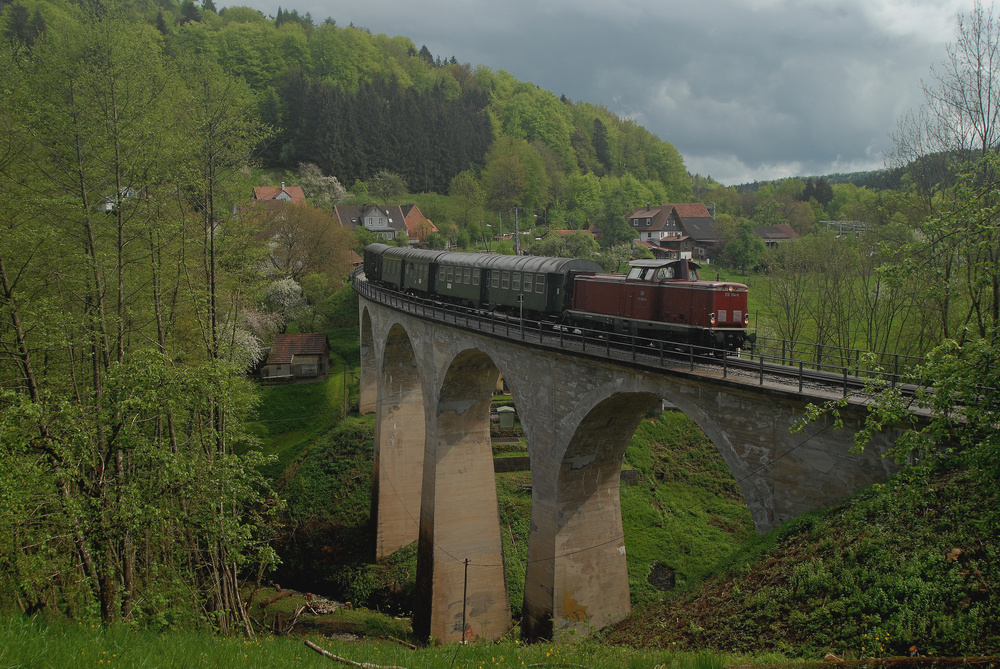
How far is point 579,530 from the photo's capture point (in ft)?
60.2

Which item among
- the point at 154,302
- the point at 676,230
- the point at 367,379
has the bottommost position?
the point at 367,379

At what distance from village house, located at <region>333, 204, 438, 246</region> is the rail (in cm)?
4707

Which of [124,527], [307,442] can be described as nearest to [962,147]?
[124,527]

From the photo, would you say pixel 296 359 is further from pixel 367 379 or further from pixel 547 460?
pixel 547 460

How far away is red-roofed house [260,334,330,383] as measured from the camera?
145ft

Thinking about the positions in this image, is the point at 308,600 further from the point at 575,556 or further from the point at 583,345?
the point at 583,345

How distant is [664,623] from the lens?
12.4 metres

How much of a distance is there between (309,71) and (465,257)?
3683 inches

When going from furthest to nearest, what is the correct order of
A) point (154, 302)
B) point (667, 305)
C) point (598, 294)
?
point (598, 294) < point (667, 305) < point (154, 302)

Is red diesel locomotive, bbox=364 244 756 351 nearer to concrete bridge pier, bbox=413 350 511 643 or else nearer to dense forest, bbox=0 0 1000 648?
concrete bridge pier, bbox=413 350 511 643

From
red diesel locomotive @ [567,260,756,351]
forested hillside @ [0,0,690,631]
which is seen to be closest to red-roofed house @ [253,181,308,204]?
forested hillside @ [0,0,690,631]

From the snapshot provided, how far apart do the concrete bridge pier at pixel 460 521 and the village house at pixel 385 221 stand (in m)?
50.1

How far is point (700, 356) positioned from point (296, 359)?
122 feet

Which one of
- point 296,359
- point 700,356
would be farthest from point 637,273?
point 296,359
